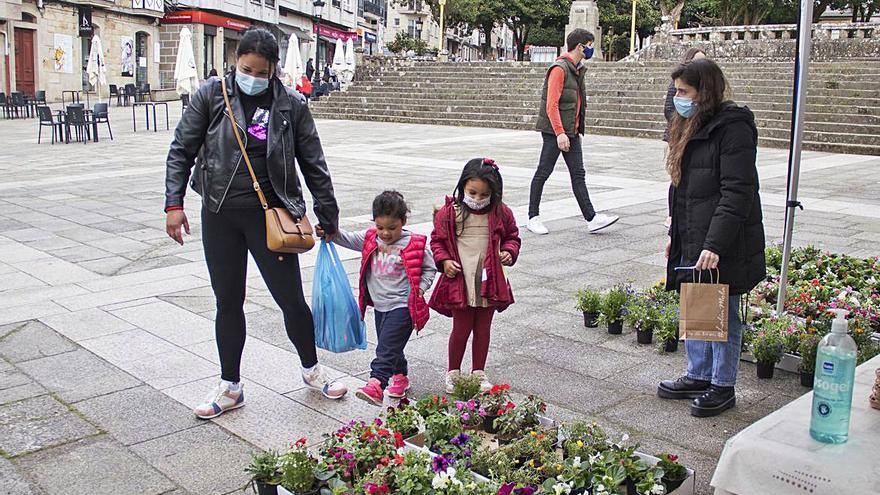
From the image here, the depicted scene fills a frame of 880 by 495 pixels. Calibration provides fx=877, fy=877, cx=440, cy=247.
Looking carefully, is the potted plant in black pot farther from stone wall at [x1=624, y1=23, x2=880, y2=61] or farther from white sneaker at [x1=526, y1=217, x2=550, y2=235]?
stone wall at [x1=624, y1=23, x2=880, y2=61]

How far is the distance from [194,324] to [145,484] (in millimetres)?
2307

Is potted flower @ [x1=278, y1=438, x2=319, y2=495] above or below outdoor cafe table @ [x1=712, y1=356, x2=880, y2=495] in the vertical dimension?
below

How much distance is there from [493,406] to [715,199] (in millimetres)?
1389

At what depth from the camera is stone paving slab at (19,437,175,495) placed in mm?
3402

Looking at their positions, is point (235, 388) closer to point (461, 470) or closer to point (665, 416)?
point (461, 470)

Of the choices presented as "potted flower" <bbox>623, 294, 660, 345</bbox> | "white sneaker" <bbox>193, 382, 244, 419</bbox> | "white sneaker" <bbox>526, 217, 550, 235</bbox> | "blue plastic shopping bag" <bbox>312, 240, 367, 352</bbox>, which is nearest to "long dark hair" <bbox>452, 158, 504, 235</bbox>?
"blue plastic shopping bag" <bbox>312, 240, 367, 352</bbox>

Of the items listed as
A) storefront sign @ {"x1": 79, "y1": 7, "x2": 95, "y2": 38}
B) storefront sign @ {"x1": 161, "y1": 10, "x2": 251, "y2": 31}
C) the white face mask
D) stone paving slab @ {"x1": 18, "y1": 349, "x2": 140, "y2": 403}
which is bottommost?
stone paving slab @ {"x1": 18, "y1": 349, "x2": 140, "y2": 403}

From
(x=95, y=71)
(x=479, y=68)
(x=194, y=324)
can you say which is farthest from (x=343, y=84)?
(x=194, y=324)

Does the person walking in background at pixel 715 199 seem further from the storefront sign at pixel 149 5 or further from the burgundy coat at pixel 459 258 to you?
the storefront sign at pixel 149 5

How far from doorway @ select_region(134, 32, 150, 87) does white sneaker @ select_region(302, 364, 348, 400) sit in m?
37.8

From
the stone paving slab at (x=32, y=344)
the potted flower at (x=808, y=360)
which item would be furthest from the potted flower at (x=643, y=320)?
the stone paving slab at (x=32, y=344)

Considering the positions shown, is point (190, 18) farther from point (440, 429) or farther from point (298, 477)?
point (298, 477)

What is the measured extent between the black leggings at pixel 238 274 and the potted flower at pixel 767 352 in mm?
Answer: 2385

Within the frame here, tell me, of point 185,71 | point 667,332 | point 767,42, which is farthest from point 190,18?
point 667,332
